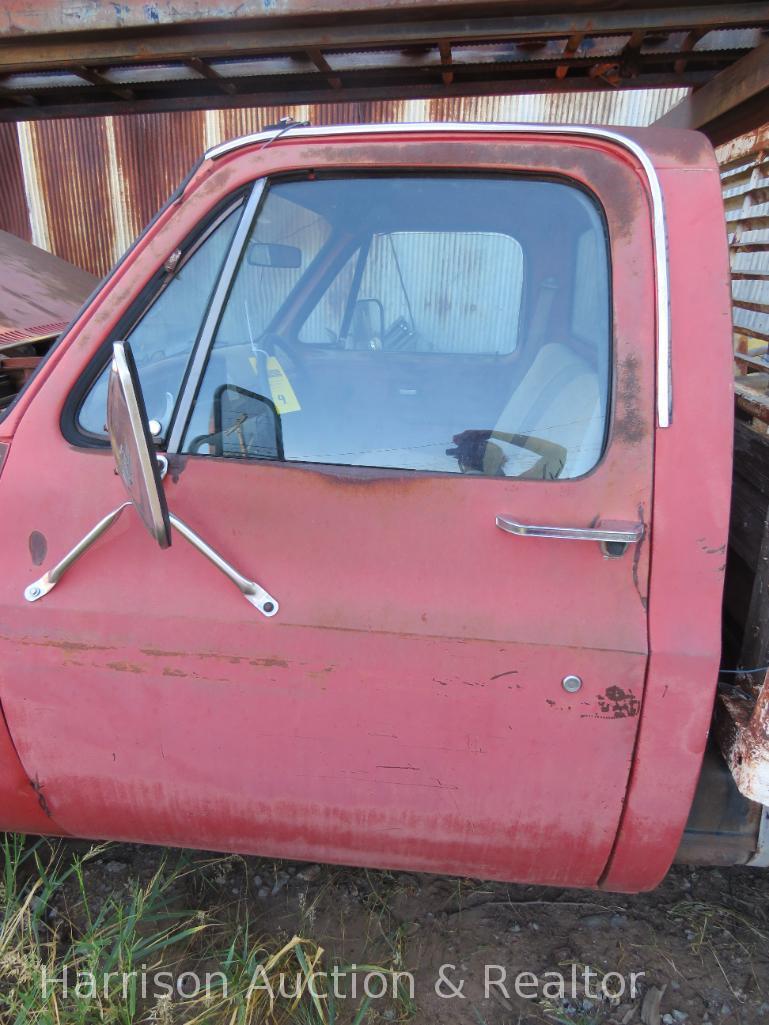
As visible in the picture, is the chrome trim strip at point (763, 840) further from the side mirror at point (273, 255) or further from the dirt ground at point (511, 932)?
the side mirror at point (273, 255)

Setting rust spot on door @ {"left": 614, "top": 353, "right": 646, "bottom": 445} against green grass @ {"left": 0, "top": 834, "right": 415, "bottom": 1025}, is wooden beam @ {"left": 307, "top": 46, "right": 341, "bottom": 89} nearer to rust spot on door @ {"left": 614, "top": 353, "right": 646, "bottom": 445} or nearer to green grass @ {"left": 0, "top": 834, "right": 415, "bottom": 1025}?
rust spot on door @ {"left": 614, "top": 353, "right": 646, "bottom": 445}

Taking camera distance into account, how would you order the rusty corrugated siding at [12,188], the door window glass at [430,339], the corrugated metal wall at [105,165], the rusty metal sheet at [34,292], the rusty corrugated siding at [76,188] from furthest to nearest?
the rusty corrugated siding at [12,188]
the rusty corrugated siding at [76,188]
the corrugated metal wall at [105,165]
the rusty metal sheet at [34,292]
the door window glass at [430,339]

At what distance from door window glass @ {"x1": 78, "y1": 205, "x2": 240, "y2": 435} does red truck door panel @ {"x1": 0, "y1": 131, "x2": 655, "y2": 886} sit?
0.09 ft

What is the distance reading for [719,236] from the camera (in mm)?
1318

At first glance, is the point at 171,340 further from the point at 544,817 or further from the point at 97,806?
the point at 544,817

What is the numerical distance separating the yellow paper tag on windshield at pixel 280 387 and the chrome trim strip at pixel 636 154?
44 cm

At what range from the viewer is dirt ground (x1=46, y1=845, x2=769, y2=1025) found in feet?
5.47

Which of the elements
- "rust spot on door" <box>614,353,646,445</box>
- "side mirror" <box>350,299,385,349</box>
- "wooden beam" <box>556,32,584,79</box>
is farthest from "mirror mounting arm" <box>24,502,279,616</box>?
"wooden beam" <box>556,32,584,79</box>

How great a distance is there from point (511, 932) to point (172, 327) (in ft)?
5.88

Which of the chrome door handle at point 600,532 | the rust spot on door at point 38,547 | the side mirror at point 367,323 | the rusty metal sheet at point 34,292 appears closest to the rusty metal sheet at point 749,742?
the chrome door handle at point 600,532

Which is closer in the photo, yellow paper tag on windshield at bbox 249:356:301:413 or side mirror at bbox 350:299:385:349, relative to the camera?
yellow paper tag on windshield at bbox 249:356:301:413

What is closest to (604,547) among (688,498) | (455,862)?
(688,498)

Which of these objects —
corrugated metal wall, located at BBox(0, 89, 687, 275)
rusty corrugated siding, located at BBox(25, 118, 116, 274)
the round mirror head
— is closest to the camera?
the round mirror head

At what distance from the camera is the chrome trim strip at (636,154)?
1282 mm
